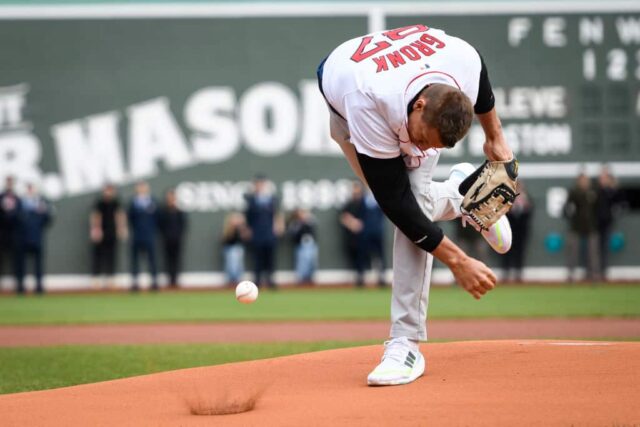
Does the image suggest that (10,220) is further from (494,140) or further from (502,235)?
(494,140)

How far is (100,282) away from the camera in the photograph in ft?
67.1

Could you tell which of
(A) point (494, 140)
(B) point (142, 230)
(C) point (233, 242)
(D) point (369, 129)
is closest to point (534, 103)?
(C) point (233, 242)

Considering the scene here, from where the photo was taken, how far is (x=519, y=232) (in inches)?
794

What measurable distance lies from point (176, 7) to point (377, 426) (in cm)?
1730

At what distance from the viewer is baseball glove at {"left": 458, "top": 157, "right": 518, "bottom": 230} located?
5.41 m

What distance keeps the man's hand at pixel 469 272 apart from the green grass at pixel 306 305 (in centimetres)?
810

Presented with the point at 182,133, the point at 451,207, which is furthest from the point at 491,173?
the point at 182,133

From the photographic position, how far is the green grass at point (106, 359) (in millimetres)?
7684

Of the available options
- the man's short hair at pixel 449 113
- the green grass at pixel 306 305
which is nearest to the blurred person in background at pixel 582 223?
the green grass at pixel 306 305

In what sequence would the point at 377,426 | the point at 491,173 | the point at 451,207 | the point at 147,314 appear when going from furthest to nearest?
the point at 147,314
the point at 451,207
the point at 491,173
the point at 377,426

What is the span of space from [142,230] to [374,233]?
4.46 meters

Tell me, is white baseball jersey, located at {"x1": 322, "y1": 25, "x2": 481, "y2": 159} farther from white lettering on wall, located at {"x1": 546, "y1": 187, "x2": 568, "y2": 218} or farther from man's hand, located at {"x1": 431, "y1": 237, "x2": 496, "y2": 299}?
white lettering on wall, located at {"x1": 546, "y1": 187, "x2": 568, "y2": 218}

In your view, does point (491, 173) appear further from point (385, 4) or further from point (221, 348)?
point (385, 4)

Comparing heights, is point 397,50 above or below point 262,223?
above
